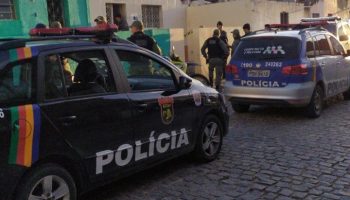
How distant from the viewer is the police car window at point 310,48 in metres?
8.33

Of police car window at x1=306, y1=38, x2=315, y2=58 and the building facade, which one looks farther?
the building facade

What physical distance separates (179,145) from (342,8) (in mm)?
28376

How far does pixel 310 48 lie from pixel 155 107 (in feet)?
14.7

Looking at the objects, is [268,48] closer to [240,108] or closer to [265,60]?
[265,60]

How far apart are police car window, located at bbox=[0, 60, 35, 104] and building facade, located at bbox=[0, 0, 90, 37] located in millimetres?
8257

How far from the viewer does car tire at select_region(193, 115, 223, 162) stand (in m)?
5.77

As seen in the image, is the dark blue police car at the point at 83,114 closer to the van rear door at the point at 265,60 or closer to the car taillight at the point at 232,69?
the van rear door at the point at 265,60

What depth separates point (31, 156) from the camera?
371 centimetres

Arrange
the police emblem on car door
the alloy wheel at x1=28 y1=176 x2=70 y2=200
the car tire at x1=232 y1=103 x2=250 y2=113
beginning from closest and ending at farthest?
the alloy wheel at x1=28 y1=176 x2=70 y2=200 → the police emblem on car door → the car tire at x1=232 y1=103 x2=250 y2=113

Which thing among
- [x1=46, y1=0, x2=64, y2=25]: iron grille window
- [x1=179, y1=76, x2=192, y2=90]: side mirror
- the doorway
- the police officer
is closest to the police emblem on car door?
[x1=179, y1=76, x2=192, y2=90]: side mirror

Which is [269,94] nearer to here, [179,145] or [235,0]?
[179,145]

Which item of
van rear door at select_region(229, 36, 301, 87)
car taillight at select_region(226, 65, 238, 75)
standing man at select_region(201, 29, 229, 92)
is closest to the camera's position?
van rear door at select_region(229, 36, 301, 87)

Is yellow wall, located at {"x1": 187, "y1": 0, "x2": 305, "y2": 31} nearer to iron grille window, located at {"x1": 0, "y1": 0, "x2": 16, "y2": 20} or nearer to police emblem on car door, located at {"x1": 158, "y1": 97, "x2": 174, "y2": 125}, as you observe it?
iron grille window, located at {"x1": 0, "y1": 0, "x2": 16, "y2": 20}

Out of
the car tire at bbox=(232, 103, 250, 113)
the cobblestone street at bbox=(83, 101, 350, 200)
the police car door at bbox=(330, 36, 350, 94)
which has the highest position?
the police car door at bbox=(330, 36, 350, 94)
